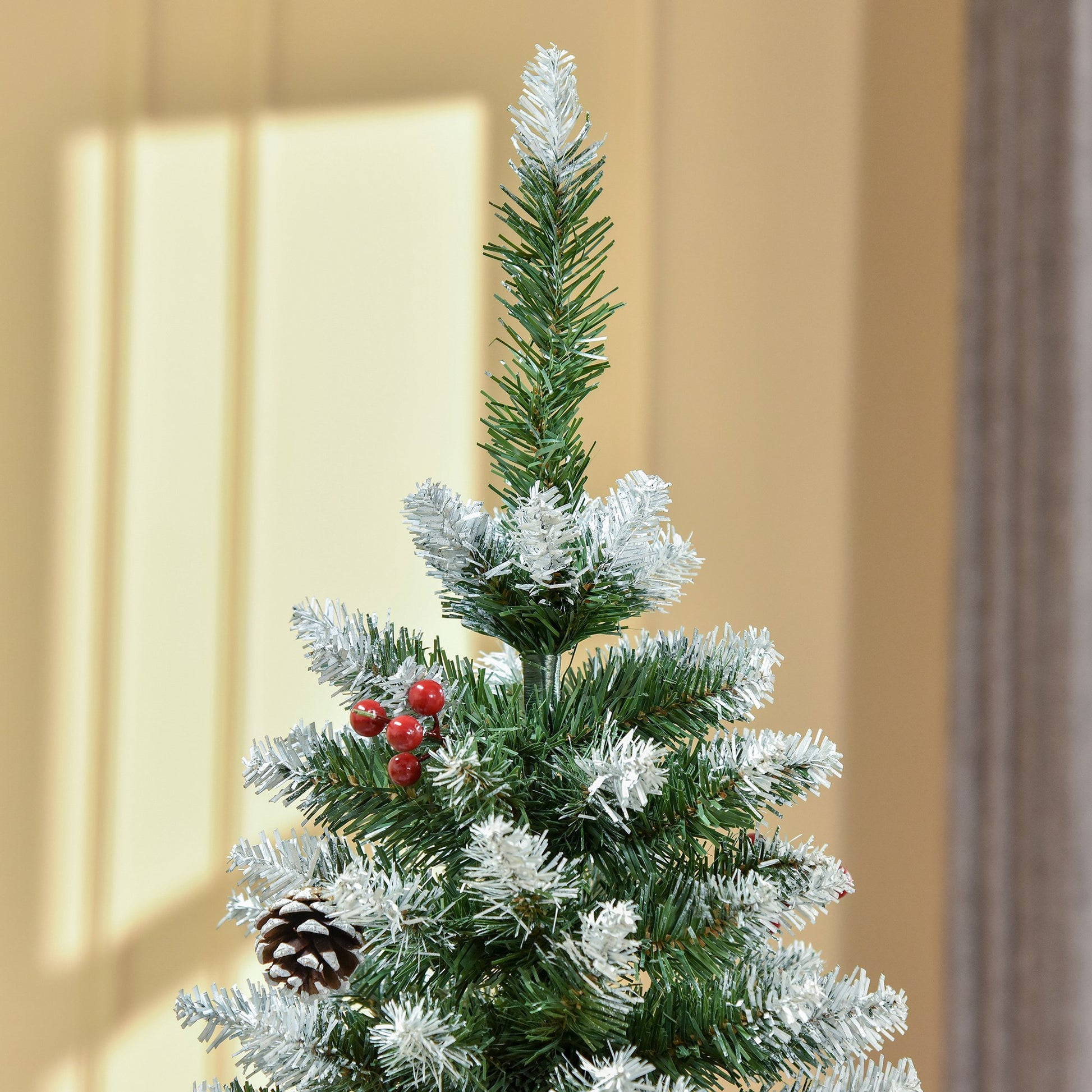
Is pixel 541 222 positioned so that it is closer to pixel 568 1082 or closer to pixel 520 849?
pixel 520 849

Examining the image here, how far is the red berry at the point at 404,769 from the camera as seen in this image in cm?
54

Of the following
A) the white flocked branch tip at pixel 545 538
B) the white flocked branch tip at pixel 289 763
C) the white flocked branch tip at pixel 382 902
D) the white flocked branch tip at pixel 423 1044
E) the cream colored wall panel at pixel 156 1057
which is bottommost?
the cream colored wall panel at pixel 156 1057

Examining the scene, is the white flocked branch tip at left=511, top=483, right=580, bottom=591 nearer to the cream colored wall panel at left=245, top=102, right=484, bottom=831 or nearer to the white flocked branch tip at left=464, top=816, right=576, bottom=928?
the white flocked branch tip at left=464, top=816, right=576, bottom=928

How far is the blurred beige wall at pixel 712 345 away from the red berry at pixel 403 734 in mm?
742

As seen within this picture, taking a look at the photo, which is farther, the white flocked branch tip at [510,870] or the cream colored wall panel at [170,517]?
the cream colored wall panel at [170,517]

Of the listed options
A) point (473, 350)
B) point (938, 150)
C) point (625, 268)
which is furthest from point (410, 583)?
point (938, 150)

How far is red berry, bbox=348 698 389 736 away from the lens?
56 cm

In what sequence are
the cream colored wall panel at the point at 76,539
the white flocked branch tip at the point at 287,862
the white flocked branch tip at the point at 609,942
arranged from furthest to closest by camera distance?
the cream colored wall panel at the point at 76,539 → the white flocked branch tip at the point at 287,862 → the white flocked branch tip at the point at 609,942

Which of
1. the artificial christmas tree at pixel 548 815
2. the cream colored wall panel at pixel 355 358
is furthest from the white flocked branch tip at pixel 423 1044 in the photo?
the cream colored wall panel at pixel 355 358

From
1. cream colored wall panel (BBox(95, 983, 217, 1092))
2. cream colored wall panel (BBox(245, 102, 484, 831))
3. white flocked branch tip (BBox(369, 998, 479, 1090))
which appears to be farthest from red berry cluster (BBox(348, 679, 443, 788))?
cream colored wall panel (BBox(95, 983, 217, 1092))

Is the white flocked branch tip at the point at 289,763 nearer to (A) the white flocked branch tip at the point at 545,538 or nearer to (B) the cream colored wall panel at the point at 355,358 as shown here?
(A) the white flocked branch tip at the point at 545,538

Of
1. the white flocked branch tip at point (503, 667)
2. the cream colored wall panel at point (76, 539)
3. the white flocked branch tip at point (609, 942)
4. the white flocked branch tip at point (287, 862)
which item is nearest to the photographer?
the white flocked branch tip at point (609, 942)

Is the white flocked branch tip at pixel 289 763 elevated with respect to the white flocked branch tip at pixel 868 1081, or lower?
elevated

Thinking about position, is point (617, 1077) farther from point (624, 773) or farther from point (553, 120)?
point (553, 120)
